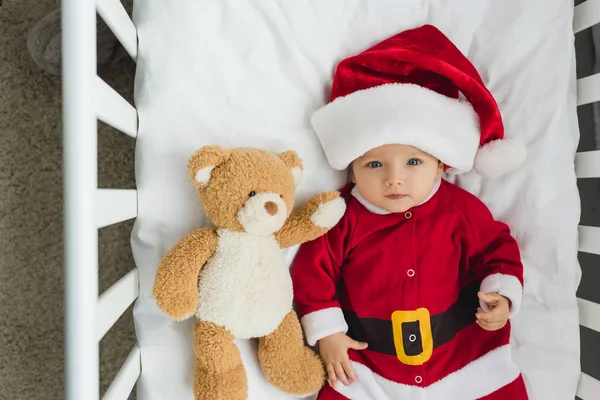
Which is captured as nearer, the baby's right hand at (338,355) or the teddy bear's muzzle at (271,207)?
the teddy bear's muzzle at (271,207)

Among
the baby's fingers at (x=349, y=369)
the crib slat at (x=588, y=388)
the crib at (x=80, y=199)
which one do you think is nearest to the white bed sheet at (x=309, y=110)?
the crib slat at (x=588, y=388)

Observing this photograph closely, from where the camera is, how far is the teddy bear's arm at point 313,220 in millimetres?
854

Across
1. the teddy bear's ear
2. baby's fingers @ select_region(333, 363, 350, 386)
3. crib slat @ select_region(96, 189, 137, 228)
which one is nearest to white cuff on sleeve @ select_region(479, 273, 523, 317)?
baby's fingers @ select_region(333, 363, 350, 386)

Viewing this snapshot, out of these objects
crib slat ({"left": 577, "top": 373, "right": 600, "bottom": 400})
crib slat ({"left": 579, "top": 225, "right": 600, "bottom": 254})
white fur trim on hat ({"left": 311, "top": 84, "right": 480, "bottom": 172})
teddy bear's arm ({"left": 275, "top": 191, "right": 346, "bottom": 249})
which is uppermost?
white fur trim on hat ({"left": 311, "top": 84, "right": 480, "bottom": 172})

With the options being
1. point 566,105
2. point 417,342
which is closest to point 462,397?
point 417,342

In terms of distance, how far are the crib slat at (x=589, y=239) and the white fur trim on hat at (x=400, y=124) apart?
247mm

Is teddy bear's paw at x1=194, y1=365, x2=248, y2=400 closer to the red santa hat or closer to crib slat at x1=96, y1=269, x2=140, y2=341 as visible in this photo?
crib slat at x1=96, y1=269, x2=140, y2=341

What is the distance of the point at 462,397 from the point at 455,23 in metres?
0.63

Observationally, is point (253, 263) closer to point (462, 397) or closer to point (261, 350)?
point (261, 350)

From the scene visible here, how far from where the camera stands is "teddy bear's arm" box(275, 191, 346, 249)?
85 centimetres

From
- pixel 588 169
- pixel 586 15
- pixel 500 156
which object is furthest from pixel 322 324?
pixel 586 15

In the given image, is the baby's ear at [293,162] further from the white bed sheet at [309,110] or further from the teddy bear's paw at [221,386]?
the teddy bear's paw at [221,386]

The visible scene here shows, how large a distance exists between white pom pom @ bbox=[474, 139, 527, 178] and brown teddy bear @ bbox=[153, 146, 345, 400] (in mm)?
253

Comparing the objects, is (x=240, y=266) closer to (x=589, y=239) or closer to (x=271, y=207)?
(x=271, y=207)
